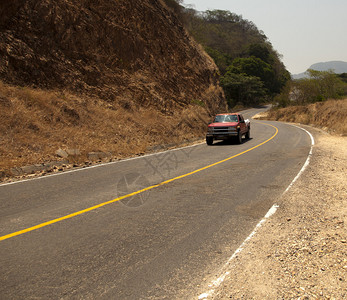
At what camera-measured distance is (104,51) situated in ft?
76.5

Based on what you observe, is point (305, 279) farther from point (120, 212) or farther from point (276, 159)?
point (276, 159)

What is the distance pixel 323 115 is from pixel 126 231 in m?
37.9

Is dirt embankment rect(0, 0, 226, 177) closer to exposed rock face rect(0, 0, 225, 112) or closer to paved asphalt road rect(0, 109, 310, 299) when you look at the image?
exposed rock face rect(0, 0, 225, 112)

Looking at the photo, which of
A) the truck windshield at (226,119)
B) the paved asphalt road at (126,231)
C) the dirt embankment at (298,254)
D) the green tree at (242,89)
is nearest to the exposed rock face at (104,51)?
the truck windshield at (226,119)

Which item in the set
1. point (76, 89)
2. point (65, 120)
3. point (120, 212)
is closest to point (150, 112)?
point (76, 89)

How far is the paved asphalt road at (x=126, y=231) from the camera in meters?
3.58

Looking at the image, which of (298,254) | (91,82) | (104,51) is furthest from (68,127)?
(298,254)

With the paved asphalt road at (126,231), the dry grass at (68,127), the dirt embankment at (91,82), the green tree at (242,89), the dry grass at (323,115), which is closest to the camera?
the paved asphalt road at (126,231)

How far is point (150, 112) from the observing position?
22.3 meters

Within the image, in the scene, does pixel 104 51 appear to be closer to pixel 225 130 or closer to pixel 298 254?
pixel 225 130

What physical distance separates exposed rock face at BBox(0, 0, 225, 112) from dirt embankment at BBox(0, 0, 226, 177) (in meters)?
0.07

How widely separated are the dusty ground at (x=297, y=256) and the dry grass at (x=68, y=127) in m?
8.95

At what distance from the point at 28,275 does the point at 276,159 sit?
11.1 meters

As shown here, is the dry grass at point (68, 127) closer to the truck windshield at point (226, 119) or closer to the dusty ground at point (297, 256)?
the truck windshield at point (226, 119)
